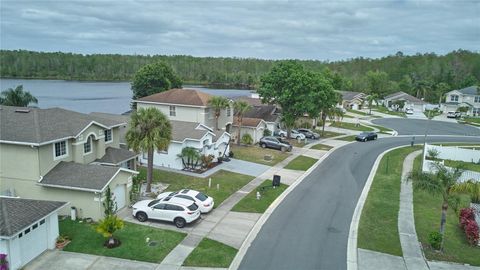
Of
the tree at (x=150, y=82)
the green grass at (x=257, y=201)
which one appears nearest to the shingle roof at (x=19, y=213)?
the green grass at (x=257, y=201)

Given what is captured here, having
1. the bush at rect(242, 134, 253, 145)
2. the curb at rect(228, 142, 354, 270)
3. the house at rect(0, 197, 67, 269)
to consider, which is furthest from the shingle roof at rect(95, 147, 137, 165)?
the bush at rect(242, 134, 253, 145)

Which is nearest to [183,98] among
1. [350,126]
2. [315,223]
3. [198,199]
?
[198,199]

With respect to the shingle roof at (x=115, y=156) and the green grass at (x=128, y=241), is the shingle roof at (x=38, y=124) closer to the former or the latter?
Answer: the shingle roof at (x=115, y=156)

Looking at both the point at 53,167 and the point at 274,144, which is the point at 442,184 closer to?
the point at 53,167

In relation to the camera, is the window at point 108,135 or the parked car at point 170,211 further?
the window at point 108,135

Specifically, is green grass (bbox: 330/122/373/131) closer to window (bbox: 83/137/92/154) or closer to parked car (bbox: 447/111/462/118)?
parked car (bbox: 447/111/462/118)

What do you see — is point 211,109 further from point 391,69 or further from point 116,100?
point 391,69

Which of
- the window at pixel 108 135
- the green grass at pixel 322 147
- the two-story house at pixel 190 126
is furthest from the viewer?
the green grass at pixel 322 147
